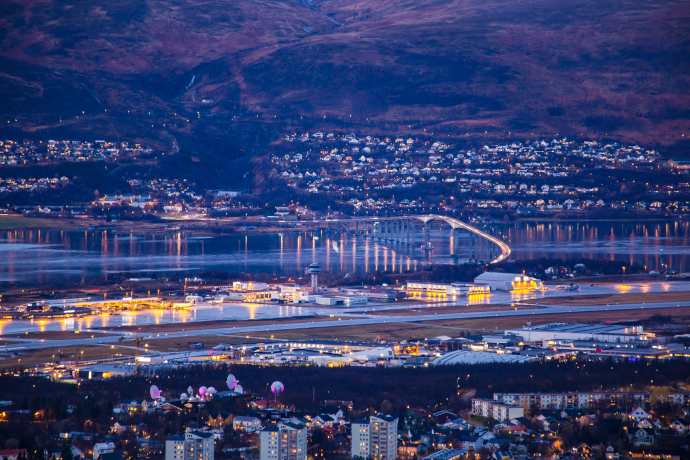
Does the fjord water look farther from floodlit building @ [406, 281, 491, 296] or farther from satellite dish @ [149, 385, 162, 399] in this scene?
satellite dish @ [149, 385, 162, 399]

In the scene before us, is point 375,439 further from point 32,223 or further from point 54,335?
point 32,223

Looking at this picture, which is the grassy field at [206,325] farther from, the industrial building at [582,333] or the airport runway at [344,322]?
the industrial building at [582,333]

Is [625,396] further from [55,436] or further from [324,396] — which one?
[55,436]

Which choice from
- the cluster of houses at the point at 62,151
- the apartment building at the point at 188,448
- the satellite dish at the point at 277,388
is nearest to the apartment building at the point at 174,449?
the apartment building at the point at 188,448

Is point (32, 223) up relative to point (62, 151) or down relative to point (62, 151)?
down

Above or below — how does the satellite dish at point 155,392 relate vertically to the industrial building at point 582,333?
below

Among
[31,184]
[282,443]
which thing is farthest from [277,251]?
[282,443]

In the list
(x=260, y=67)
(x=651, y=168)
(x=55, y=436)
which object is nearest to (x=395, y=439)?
(x=55, y=436)
